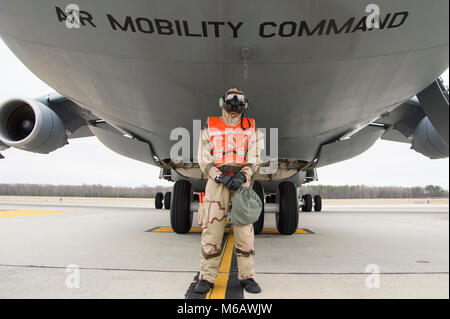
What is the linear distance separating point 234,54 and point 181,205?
312cm

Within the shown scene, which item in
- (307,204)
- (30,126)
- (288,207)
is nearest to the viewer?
(288,207)

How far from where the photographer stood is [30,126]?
17.1 feet

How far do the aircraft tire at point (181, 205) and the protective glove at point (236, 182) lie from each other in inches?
101

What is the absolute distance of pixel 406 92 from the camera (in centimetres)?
300

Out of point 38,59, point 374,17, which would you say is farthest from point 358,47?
point 38,59

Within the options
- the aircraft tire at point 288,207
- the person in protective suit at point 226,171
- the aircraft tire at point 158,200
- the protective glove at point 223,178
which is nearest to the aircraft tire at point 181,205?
the aircraft tire at point 288,207

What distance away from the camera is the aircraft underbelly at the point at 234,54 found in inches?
82.0

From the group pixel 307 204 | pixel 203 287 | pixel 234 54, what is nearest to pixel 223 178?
pixel 203 287

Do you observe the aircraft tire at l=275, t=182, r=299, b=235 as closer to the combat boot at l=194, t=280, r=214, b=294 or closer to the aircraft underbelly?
the aircraft underbelly

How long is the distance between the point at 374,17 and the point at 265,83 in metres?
0.93

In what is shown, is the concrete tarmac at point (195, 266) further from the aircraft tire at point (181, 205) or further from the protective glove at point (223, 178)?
the protective glove at point (223, 178)

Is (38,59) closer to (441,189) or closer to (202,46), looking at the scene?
(202,46)

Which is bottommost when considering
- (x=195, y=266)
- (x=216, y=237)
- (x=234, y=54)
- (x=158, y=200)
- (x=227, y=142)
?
(x=195, y=266)

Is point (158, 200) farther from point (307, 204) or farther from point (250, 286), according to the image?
point (250, 286)
